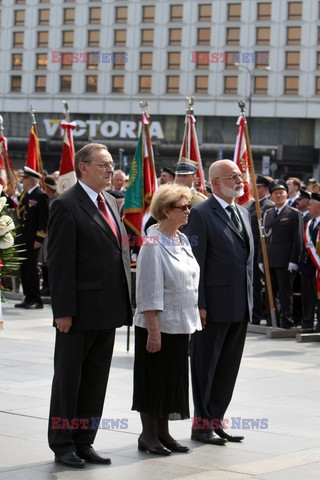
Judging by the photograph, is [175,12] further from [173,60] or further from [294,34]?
[294,34]

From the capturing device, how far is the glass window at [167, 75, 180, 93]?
3366 inches

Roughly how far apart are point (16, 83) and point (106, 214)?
86.5 meters

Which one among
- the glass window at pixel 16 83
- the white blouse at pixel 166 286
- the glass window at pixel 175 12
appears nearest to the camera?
the white blouse at pixel 166 286

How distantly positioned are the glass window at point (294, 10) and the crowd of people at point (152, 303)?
74.1 m

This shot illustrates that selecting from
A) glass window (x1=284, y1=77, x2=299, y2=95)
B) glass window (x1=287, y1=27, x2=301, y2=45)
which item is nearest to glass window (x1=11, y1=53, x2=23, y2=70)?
glass window (x1=284, y1=77, x2=299, y2=95)

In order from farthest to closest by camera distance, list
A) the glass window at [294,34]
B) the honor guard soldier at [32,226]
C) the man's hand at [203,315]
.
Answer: the glass window at [294,34]
the honor guard soldier at [32,226]
the man's hand at [203,315]

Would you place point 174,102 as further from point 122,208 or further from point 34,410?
point 34,410

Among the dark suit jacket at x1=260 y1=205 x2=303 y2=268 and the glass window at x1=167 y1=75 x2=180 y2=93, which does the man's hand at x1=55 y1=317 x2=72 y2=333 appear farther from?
the glass window at x1=167 y1=75 x2=180 y2=93

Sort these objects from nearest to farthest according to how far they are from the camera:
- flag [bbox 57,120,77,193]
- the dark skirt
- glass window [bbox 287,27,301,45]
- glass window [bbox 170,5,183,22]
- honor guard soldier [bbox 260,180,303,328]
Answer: the dark skirt < honor guard soldier [bbox 260,180,303,328] < flag [bbox 57,120,77,193] < glass window [bbox 287,27,301,45] < glass window [bbox 170,5,183,22]

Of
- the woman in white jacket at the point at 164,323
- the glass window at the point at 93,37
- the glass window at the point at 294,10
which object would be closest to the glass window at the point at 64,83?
the glass window at the point at 93,37

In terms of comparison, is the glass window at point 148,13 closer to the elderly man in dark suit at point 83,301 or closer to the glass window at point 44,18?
the glass window at point 44,18

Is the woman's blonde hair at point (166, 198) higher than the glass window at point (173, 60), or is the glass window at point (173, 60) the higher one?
the glass window at point (173, 60)

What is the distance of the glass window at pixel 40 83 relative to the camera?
90125 mm

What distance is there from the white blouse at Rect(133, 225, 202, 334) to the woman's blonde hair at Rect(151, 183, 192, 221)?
0.14 m
